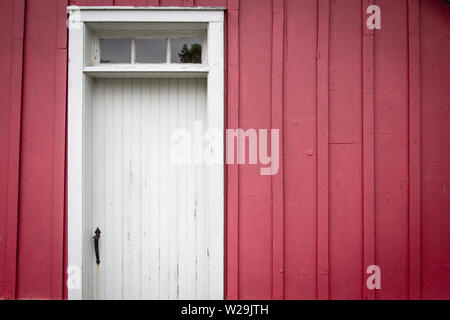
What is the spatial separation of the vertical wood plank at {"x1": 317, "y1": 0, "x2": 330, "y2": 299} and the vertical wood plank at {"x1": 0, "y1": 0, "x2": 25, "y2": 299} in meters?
2.74

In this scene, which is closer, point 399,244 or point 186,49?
point 399,244

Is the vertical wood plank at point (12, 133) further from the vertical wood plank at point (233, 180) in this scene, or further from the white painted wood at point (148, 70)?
the vertical wood plank at point (233, 180)

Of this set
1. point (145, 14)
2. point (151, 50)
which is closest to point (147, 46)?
point (151, 50)

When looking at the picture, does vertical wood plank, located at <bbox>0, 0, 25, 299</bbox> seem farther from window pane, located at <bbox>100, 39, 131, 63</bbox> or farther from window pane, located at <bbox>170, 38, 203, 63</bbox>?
window pane, located at <bbox>170, 38, 203, 63</bbox>

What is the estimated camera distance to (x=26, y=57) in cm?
270

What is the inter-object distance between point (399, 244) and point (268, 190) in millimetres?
Result: 1286

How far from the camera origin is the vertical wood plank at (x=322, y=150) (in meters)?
2.65

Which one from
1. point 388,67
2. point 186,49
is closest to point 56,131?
point 186,49

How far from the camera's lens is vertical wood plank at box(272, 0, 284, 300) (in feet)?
8.72

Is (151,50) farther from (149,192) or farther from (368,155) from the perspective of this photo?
(368,155)

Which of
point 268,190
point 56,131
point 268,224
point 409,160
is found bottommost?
point 268,224

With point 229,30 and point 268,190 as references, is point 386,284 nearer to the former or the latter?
point 268,190

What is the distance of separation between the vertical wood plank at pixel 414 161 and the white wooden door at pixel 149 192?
74.7 inches
